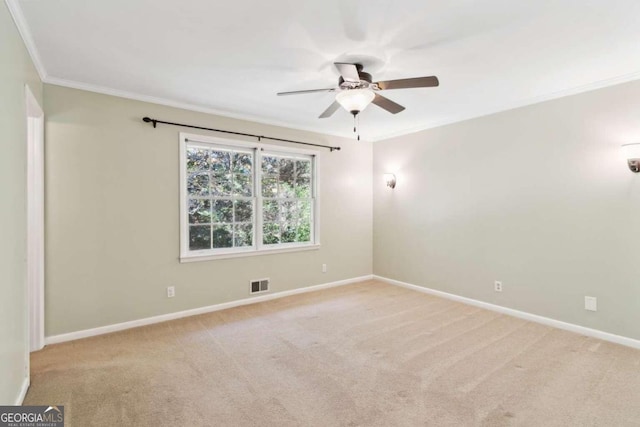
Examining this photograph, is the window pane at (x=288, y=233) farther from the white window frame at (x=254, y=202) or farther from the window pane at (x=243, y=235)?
the window pane at (x=243, y=235)

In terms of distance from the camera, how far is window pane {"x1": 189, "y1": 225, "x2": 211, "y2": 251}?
3895 millimetres

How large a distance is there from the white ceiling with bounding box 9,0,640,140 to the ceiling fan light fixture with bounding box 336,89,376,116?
0.27 metres

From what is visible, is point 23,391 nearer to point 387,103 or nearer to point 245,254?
point 245,254

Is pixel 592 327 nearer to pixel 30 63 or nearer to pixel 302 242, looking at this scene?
pixel 302 242

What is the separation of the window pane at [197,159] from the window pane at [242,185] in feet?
1.35

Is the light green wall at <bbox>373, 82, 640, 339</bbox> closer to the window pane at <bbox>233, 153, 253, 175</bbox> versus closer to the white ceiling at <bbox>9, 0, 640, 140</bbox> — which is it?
the white ceiling at <bbox>9, 0, 640, 140</bbox>

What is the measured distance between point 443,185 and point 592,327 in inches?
90.0

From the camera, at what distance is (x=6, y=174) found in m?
1.78

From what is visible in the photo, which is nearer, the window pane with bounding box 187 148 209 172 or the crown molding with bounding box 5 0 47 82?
the crown molding with bounding box 5 0 47 82

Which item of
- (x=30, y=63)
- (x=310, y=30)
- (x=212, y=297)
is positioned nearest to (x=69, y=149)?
(x=30, y=63)

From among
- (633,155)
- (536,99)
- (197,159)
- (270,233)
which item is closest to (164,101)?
(197,159)

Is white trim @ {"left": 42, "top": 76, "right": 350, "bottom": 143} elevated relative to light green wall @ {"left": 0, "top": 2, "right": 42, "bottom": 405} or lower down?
elevated

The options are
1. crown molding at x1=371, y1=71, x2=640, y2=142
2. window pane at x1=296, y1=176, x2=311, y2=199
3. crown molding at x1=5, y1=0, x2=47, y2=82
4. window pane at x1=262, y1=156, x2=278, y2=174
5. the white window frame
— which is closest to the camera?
crown molding at x1=5, y1=0, x2=47, y2=82

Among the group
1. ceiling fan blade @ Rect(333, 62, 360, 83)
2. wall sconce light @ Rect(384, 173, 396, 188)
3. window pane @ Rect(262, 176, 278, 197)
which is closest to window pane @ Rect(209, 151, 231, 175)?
window pane @ Rect(262, 176, 278, 197)
